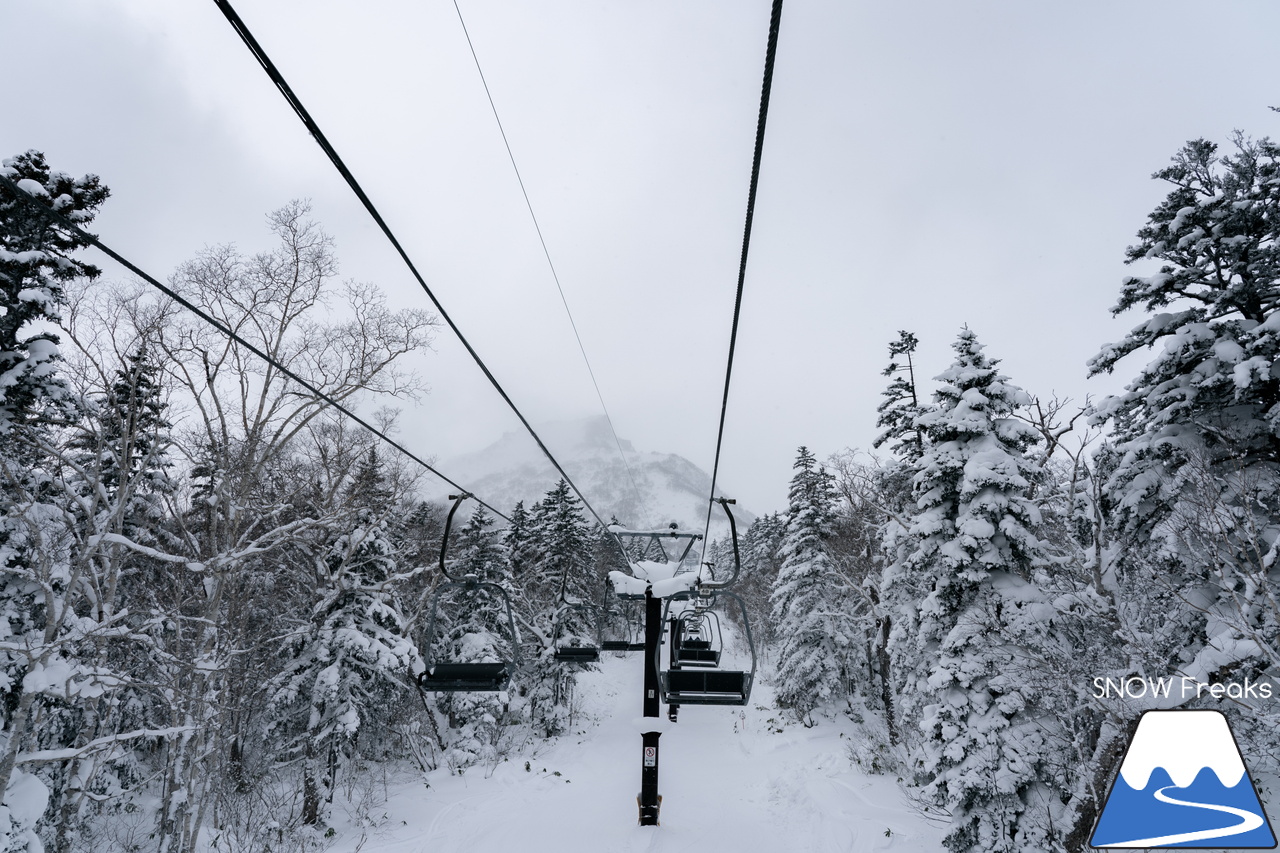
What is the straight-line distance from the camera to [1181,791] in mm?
3232

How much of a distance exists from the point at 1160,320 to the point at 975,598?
21.0 ft

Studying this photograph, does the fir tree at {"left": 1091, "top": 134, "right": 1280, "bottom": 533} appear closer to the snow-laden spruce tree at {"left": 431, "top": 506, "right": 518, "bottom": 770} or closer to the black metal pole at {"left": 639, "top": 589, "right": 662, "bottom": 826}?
the black metal pole at {"left": 639, "top": 589, "right": 662, "bottom": 826}

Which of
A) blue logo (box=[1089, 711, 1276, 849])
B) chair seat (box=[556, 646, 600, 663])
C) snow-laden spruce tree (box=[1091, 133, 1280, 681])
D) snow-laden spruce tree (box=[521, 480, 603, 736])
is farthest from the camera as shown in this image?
snow-laden spruce tree (box=[521, 480, 603, 736])

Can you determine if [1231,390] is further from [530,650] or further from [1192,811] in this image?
[530,650]

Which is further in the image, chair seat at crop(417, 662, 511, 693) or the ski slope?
the ski slope

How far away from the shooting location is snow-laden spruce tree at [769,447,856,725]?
83.2ft

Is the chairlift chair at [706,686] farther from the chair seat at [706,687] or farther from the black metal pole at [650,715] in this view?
the black metal pole at [650,715]

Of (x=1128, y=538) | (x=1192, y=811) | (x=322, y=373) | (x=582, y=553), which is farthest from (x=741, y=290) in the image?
(x=582, y=553)

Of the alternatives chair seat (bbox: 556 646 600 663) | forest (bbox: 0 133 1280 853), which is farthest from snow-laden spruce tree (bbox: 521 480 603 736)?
chair seat (bbox: 556 646 600 663)

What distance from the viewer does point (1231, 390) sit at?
930cm

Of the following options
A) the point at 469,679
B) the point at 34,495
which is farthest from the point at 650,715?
the point at 34,495

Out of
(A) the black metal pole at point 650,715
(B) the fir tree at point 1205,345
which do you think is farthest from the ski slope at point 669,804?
(B) the fir tree at point 1205,345

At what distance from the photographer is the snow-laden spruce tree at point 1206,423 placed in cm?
844

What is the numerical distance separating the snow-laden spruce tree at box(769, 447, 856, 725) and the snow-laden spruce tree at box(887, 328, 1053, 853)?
11.8 metres
